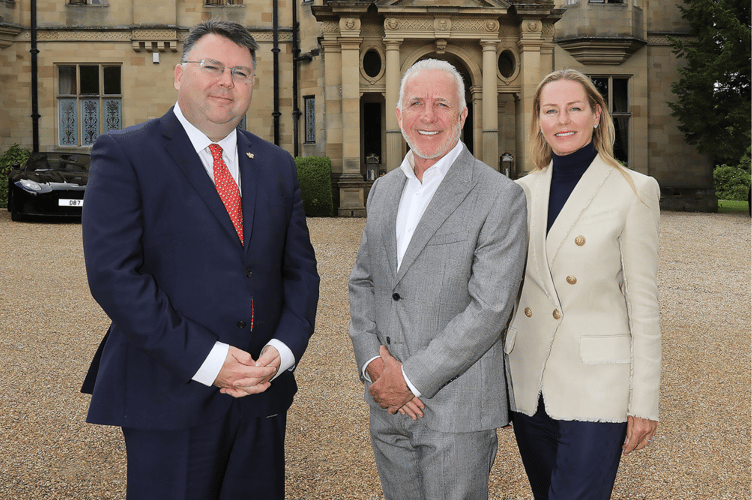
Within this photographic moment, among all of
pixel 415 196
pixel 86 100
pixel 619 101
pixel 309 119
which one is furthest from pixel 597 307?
pixel 86 100

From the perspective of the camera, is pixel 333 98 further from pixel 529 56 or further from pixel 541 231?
pixel 541 231

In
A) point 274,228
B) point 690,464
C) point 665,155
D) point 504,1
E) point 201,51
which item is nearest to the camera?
point 201,51

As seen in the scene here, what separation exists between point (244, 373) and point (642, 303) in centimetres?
134

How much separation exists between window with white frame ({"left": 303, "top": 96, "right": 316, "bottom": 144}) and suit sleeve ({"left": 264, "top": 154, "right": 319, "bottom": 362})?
680 inches

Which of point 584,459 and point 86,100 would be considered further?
point 86,100

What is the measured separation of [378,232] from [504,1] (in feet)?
53.1

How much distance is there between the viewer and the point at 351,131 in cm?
1738

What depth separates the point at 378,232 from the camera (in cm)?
248

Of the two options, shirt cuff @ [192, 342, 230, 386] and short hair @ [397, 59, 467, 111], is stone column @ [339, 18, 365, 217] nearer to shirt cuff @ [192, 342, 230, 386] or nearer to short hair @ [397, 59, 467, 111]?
short hair @ [397, 59, 467, 111]

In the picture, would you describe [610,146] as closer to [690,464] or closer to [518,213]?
[518,213]

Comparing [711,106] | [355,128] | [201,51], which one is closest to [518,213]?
[201,51]

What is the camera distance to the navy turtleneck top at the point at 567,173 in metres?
2.46

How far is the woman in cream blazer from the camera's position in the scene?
227 cm

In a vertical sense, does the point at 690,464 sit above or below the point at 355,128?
below
